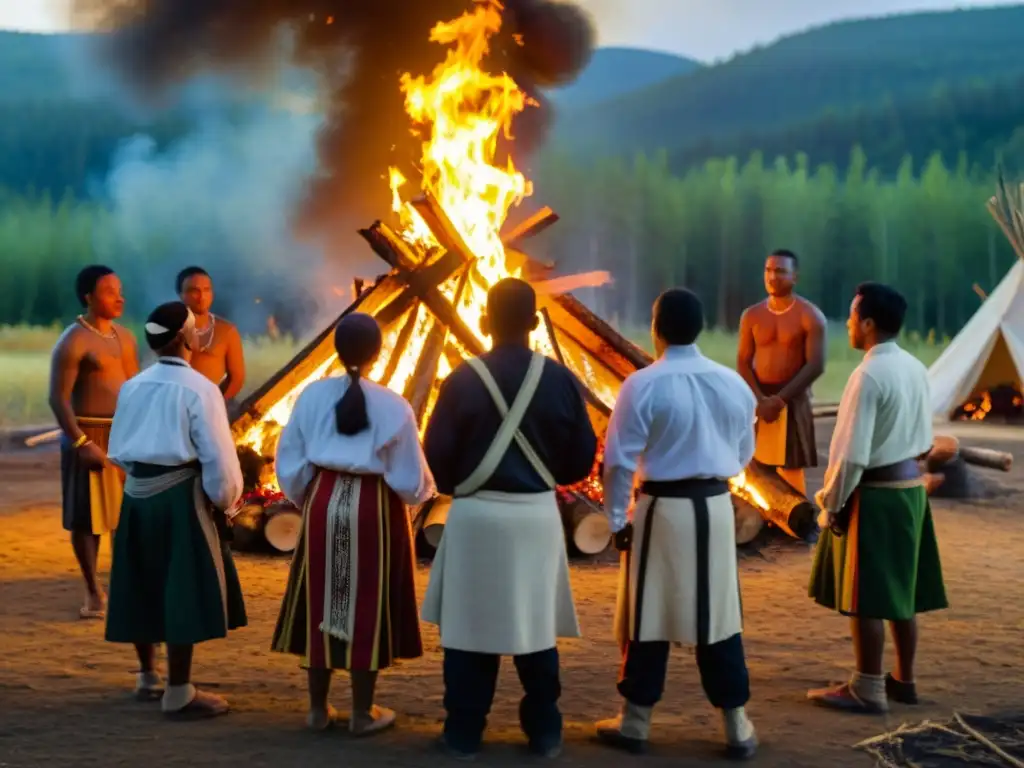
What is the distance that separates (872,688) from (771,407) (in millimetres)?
2988

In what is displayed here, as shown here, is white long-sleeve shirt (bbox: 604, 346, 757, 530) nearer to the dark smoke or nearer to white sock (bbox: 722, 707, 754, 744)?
white sock (bbox: 722, 707, 754, 744)

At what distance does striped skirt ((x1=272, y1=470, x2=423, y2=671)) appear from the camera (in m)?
3.99

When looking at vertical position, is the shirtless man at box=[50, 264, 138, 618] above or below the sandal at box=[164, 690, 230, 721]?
above

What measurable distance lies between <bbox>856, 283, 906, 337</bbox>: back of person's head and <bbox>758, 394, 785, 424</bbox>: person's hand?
2783mm

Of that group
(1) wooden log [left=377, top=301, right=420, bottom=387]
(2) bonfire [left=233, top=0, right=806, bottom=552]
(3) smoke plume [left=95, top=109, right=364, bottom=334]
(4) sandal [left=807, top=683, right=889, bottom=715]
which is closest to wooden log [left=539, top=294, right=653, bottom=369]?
(2) bonfire [left=233, top=0, right=806, bottom=552]

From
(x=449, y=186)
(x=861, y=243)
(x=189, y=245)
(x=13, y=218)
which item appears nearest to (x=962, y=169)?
(x=861, y=243)

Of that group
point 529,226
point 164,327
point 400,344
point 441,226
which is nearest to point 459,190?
point 529,226

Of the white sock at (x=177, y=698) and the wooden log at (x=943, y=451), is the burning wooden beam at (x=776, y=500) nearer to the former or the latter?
the wooden log at (x=943, y=451)

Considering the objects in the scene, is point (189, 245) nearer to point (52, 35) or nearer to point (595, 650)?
point (595, 650)

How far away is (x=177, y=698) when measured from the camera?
4258 mm

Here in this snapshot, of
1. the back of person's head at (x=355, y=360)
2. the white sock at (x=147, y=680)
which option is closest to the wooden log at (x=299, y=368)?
the white sock at (x=147, y=680)

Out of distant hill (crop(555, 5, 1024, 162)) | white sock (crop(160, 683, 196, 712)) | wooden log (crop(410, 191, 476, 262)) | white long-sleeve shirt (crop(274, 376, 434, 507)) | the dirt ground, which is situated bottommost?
the dirt ground

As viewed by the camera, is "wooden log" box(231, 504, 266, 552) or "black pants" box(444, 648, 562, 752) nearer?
"black pants" box(444, 648, 562, 752)

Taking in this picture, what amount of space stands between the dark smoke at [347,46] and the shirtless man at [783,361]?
848cm
